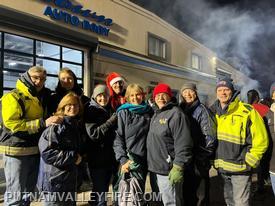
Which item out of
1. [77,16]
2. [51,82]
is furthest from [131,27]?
[51,82]

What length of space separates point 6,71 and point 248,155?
241 inches

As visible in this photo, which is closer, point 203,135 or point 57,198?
point 57,198

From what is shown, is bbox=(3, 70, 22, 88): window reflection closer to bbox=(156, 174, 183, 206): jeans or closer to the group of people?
the group of people

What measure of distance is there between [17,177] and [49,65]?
228 inches

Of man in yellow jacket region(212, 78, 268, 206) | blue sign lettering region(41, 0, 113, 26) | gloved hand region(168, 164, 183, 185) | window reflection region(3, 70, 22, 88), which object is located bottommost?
gloved hand region(168, 164, 183, 185)

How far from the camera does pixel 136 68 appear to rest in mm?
11375

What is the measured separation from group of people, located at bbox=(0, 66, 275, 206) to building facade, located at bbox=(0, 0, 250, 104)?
452cm

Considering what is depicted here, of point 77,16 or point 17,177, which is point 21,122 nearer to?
point 17,177

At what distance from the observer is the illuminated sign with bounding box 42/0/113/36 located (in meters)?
8.25

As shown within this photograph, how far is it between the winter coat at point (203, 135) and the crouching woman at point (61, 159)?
4.12 ft

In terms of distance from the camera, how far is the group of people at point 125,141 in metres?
2.98

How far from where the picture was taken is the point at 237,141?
308 cm

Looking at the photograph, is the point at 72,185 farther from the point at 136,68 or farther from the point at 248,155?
the point at 136,68

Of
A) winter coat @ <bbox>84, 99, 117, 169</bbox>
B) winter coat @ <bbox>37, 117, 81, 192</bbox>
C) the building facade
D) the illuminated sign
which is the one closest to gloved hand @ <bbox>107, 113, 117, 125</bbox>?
winter coat @ <bbox>84, 99, 117, 169</bbox>
